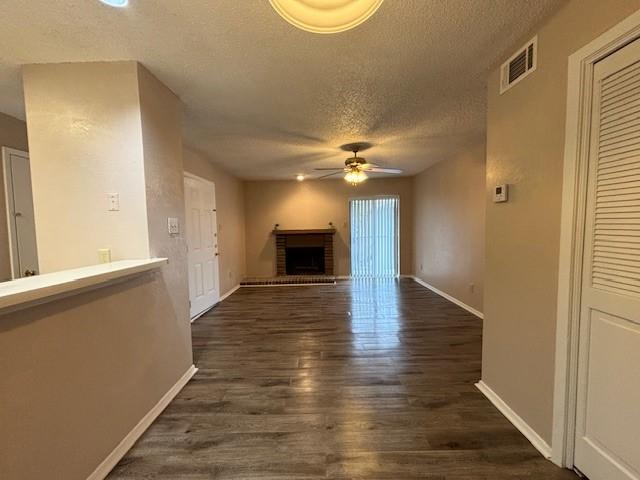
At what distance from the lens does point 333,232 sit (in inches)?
253

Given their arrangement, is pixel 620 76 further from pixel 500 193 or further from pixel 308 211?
pixel 308 211

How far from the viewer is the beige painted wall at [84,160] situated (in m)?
1.77

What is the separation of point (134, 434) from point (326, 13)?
2.25m

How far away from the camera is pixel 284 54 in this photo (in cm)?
170

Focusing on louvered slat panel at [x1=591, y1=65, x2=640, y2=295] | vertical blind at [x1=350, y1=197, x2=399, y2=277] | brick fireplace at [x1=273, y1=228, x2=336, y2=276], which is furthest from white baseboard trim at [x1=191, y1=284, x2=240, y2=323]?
louvered slat panel at [x1=591, y1=65, x2=640, y2=295]

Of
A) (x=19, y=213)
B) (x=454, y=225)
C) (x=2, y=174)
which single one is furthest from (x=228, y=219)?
(x=454, y=225)

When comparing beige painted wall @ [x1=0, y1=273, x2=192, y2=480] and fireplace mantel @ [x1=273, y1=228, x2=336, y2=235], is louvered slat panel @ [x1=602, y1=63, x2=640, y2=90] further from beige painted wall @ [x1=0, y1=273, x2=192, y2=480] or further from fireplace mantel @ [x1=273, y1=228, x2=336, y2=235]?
fireplace mantel @ [x1=273, y1=228, x2=336, y2=235]

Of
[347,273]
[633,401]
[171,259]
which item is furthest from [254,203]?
[633,401]

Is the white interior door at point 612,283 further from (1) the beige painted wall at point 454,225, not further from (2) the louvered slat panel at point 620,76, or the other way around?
(1) the beige painted wall at point 454,225

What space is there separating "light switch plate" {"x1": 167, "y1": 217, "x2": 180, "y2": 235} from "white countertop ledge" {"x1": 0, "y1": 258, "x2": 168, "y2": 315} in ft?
1.91

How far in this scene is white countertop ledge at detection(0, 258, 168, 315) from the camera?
0.97 metres

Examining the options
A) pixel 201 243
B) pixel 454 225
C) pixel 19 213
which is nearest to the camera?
pixel 19 213

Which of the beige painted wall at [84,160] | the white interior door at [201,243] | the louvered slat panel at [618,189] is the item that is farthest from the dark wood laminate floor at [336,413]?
the beige painted wall at [84,160]

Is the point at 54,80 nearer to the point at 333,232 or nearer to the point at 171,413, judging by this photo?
the point at 171,413
